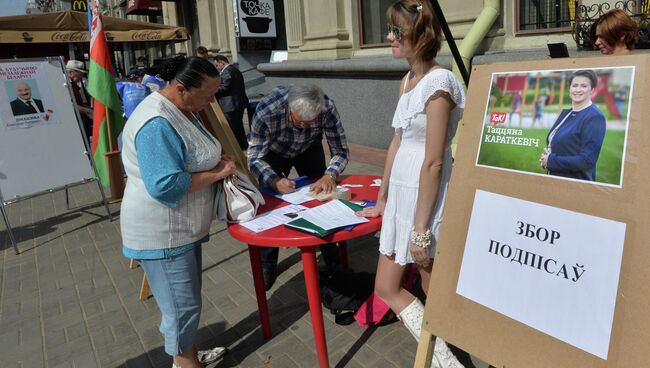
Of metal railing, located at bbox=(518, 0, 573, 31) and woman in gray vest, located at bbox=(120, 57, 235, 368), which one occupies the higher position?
metal railing, located at bbox=(518, 0, 573, 31)

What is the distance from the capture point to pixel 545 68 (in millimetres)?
1462

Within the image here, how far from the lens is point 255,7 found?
1074 cm

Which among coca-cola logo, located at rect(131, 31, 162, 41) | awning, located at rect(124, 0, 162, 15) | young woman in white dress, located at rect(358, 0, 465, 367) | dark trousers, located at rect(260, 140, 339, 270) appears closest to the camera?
young woman in white dress, located at rect(358, 0, 465, 367)

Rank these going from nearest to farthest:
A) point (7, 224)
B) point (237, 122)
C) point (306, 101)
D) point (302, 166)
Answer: point (306, 101), point (302, 166), point (7, 224), point (237, 122)

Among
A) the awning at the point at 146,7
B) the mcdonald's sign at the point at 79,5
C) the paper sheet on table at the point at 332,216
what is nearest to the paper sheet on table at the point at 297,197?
the paper sheet on table at the point at 332,216

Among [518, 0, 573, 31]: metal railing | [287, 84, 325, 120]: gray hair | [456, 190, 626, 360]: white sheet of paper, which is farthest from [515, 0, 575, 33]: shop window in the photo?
[456, 190, 626, 360]: white sheet of paper

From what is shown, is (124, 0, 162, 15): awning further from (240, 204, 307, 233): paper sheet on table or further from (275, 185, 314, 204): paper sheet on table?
(240, 204, 307, 233): paper sheet on table

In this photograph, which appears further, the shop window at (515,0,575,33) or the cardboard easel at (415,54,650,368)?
the shop window at (515,0,575,33)

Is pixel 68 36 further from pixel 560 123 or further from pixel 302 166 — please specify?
pixel 560 123

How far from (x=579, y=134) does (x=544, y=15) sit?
490 centimetres

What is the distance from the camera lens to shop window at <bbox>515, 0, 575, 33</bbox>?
17.3 ft

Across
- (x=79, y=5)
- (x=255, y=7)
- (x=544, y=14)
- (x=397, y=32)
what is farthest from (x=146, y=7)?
(x=397, y=32)

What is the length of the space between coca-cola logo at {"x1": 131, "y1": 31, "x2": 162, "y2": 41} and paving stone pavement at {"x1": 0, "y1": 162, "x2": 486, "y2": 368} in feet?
22.0

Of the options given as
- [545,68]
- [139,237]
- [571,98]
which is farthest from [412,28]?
[139,237]
